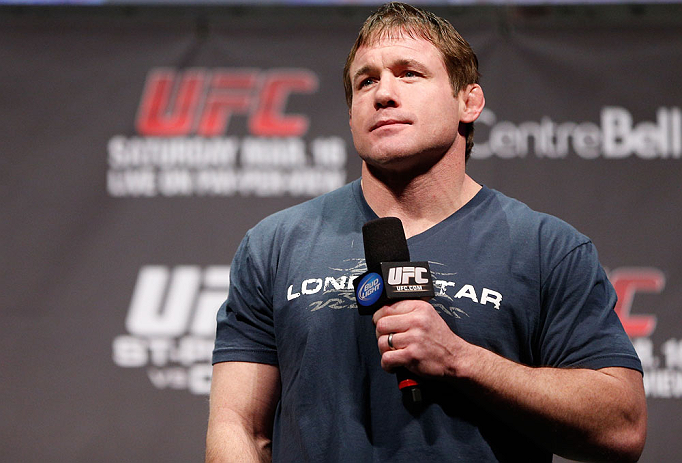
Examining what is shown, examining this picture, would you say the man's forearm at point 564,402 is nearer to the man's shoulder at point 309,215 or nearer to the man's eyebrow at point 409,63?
the man's shoulder at point 309,215

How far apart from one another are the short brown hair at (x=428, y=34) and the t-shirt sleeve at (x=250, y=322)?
1.58ft

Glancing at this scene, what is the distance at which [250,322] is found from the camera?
4.35 ft

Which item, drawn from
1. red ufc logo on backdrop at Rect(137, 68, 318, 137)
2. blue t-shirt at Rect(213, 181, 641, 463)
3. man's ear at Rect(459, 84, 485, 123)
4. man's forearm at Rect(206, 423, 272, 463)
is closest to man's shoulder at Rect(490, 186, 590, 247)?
blue t-shirt at Rect(213, 181, 641, 463)

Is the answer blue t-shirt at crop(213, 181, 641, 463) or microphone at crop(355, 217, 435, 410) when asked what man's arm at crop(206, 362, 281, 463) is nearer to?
blue t-shirt at crop(213, 181, 641, 463)

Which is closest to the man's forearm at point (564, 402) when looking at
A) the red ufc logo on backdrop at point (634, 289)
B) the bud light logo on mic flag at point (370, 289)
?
the bud light logo on mic flag at point (370, 289)

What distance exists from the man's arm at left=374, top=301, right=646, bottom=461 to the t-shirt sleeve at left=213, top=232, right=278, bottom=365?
0.33 meters

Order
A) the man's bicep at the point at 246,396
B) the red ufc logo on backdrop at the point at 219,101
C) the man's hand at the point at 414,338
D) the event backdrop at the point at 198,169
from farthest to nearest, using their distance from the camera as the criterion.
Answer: the red ufc logo on backdrop at the point at 219,101 → the event backdrop at the point at 198,169 → the man's bicep at the point at 246,396 → the man's hand at the point at 414,338

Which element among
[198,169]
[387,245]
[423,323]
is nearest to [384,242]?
[387,245]

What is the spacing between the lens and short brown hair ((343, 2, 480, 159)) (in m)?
1.40

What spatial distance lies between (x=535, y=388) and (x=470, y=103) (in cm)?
61

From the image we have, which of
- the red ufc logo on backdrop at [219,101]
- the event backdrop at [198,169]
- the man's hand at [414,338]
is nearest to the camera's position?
the man's hand at [414,338]

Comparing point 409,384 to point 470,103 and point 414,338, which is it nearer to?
point 414,338

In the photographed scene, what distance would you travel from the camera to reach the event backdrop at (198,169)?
2396 mm

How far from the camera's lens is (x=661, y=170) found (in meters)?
2.48
